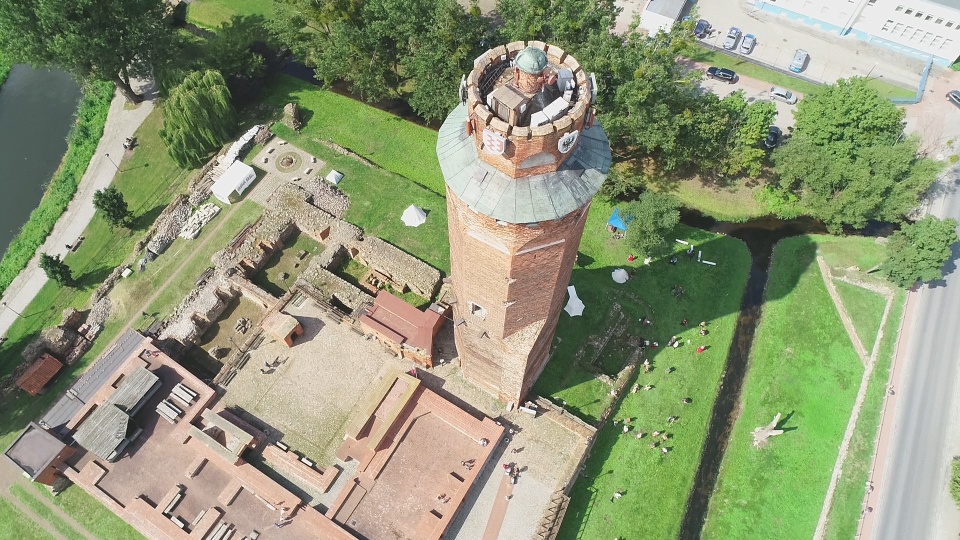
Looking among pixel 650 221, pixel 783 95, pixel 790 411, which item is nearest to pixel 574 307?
pixel 650 221

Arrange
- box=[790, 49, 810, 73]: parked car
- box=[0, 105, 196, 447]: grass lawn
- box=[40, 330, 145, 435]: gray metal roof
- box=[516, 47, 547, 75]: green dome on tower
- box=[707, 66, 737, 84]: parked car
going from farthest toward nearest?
box=[790, 49, 810, 73]: parked car < box=[707, 66, 737, 84]: parked car < box=[0, 105, 196, 447]: grass lawn < box=[40, 330, 145, 435]: gray metal roof < box=[516, 47, 547, 75]: green dome on tower

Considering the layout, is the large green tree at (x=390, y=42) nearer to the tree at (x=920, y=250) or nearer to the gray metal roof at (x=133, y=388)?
the gray metal roof at (x=133, y=388)

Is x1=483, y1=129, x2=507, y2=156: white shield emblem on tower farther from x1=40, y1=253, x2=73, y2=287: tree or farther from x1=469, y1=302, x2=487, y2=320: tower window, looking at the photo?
x1=40, y1=253, x2=73, y2=287: tree

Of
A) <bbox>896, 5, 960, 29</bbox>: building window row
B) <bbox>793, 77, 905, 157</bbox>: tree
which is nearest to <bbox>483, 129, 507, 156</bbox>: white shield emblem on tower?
<bbox>793, 77, 905, 157</bbox>: tree

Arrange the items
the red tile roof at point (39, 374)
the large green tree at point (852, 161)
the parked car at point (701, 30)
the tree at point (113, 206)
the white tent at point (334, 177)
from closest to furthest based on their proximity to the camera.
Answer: the red tile roof at point (39, 374) < the large green tree at point (852, 161) < the tree at point (113, 206) < the white tent at point (334, 177) < the parked car at point (701, 30)

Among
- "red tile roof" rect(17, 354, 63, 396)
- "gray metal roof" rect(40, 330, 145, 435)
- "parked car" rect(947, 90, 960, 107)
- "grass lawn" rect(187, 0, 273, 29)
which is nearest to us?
"gray metal roof" rect(40, 330, 145, 435)

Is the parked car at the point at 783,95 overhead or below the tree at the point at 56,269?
overhead

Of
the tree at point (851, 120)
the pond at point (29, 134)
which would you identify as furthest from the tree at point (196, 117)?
the tree at point (851, 120)
